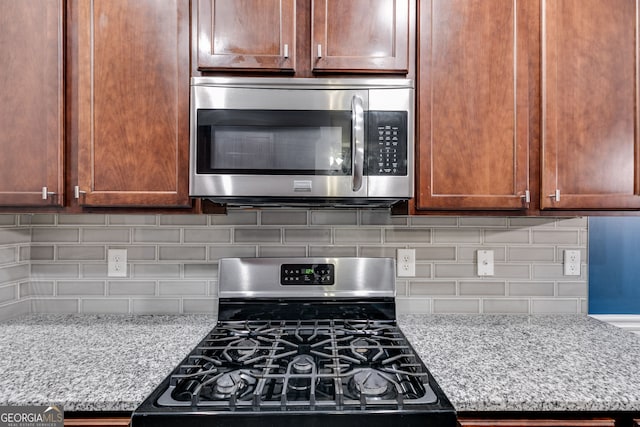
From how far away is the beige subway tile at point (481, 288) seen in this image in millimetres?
1648

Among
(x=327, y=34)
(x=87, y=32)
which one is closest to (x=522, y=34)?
(x=327, y=34)

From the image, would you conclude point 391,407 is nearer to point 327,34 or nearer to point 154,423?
point 154,423

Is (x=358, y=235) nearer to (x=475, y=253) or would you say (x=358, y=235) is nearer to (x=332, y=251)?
(x=332, y=251)

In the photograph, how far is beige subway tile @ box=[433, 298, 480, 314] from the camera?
5.40 ft

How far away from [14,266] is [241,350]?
105cm

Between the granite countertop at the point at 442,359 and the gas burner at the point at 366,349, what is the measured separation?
129mm

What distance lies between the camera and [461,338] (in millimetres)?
1320

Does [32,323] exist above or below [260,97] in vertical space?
below

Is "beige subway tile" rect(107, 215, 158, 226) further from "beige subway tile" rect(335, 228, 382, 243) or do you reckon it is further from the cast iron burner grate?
"beige subway tile" rect(335, 228, 382, 243)

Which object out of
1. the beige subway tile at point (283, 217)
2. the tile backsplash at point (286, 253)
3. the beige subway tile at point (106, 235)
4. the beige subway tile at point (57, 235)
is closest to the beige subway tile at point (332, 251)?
the tile backsplash at point (286, 253)

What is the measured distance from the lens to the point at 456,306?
5.40 feet

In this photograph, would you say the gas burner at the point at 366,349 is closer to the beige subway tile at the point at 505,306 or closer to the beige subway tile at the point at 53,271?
the beige subway tile at the point at 505,306

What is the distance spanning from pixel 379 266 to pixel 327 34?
2.91 feet

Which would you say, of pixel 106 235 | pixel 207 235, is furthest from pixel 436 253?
pixel 106 235
